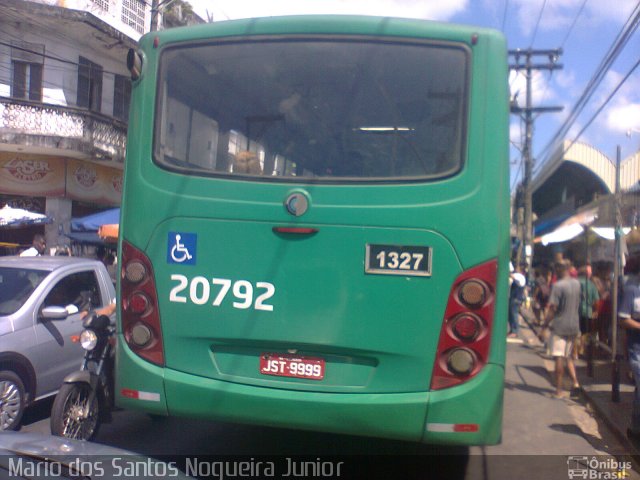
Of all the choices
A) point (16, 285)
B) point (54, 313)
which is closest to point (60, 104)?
point (16, 285)

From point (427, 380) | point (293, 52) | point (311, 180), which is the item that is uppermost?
point (293, 52)

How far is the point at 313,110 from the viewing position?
4480 mm

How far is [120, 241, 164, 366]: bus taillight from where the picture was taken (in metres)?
4.55

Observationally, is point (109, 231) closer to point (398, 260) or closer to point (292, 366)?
point (292, 366)

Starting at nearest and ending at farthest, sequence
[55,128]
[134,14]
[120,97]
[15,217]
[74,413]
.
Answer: [74,413] → [15,217] → [55,128] → [134,14] → [120,97]

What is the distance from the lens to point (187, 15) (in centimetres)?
2233

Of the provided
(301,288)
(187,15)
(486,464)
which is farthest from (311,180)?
(187,15)

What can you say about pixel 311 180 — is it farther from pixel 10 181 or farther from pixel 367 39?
pixel 10 181

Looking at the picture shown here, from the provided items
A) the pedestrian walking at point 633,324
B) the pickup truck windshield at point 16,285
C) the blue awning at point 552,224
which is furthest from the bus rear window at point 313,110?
the blue awning at point 552,224

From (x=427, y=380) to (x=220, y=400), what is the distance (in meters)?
1.34

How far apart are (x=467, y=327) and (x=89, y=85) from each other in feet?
62.1

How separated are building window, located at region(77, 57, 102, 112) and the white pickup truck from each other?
13634 mm

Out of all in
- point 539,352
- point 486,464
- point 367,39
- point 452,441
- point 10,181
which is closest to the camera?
point 452,441

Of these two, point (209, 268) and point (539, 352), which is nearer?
point (209, 268)
